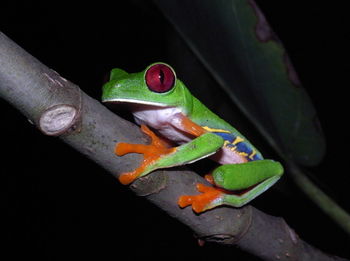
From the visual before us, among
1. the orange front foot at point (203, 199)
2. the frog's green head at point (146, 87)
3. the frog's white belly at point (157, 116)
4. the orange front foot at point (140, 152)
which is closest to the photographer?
the orange front foot at point (140, 152)

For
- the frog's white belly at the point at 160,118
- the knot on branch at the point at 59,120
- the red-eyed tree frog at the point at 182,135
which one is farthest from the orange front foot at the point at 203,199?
the knot on branch at the point at 59,120

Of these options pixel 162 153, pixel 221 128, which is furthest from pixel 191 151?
pixel 221 128

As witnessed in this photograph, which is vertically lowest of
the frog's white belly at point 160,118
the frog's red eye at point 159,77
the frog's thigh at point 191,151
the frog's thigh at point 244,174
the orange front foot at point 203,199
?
the frog's thigh at point 244,174

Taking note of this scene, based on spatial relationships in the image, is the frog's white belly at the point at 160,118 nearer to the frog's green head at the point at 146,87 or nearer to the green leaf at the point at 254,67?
the frog's green head at the point at 146,87

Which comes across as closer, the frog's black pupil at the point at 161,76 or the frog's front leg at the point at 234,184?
the frog's front leg at the point at 234,184

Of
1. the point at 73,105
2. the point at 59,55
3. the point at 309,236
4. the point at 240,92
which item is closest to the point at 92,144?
the point at 73,105

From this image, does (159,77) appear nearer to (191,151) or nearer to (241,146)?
(191,151)

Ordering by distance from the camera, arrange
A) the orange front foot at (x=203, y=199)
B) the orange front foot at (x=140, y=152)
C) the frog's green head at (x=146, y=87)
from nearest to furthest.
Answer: the orange front foot at (x=140, y=152) → the orange front foot at (x=203, y=199) → the frog's green head at (x=146, y=87)

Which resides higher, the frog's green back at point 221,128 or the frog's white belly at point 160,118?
the frog's white belly at point 160,118
